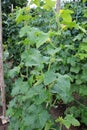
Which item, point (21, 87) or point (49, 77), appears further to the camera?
point (21, 87)

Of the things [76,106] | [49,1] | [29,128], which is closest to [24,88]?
[29,128]

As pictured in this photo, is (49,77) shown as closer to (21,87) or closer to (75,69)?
(21,87)

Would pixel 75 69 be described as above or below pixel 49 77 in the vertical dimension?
below

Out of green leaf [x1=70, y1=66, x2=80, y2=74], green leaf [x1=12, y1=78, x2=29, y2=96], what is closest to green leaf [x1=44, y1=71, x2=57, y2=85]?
green leaf [x1=12, y1=78, x2=29, y2=96]

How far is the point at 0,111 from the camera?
303cm

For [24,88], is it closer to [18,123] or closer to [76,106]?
[18,123]

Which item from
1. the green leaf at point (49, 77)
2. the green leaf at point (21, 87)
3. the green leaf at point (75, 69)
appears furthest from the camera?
the green leaf at point (75, 69)

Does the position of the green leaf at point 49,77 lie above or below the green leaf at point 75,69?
above

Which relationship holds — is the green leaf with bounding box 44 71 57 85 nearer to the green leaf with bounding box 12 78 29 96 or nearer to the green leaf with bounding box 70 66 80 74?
the green leaf with bounding box 12 78 29 96

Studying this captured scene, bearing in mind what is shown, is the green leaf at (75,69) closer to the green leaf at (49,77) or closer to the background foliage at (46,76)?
the background foliage at (46,76)

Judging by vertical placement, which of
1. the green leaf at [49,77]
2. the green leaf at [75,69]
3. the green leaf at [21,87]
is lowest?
the green leaf at [75,69]

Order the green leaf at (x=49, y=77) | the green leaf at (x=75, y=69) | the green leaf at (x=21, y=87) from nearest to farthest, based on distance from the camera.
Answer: the green leaf at (x=49, y=77), the green leaf at (x=21, y=87), the green leaf at (x=75, y=69)

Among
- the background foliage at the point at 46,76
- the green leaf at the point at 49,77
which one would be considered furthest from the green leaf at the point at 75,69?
the green leaf at the point at 49,77

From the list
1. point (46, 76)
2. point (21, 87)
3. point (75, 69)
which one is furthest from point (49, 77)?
point (75, 69)
